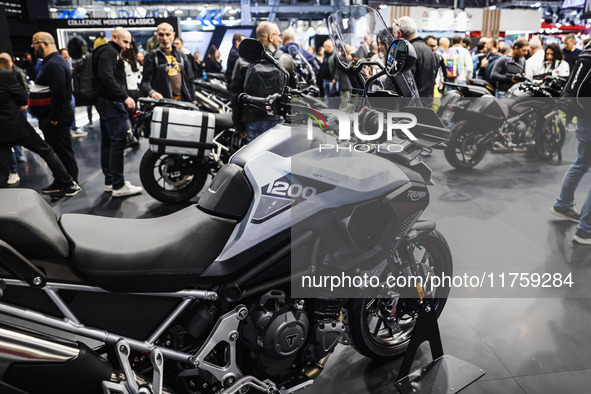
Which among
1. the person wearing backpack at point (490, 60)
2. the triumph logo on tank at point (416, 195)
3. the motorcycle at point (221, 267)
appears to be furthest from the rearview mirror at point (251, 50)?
the person wearing backpack at point (490, 60)

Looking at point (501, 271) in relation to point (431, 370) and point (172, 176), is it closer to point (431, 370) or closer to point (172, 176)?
point (431, 370)

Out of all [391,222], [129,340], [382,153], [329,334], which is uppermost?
[382,153]

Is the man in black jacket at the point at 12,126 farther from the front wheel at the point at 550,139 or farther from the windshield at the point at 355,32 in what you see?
the front wheel at the point at 550,139

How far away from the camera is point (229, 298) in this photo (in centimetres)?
175

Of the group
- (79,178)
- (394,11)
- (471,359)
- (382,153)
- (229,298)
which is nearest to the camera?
(229,298)

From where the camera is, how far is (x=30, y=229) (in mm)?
1470

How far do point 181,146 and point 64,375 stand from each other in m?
3.22

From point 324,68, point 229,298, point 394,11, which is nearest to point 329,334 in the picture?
point 229,298

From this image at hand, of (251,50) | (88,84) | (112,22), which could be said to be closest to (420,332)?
(251,50)

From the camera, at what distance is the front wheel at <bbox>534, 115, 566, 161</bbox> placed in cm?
668

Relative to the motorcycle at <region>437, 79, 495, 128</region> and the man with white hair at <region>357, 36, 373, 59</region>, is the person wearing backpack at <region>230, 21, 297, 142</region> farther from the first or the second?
the motorcycle at <region>437, 79, 495, 128</region>

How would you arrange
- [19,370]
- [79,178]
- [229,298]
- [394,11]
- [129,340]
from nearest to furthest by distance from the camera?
[19,370] → [129,340] → [229,298] → [79,178] → [394,11]

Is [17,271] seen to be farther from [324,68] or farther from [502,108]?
[324,68]

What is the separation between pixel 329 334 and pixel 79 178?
491 centimetres
